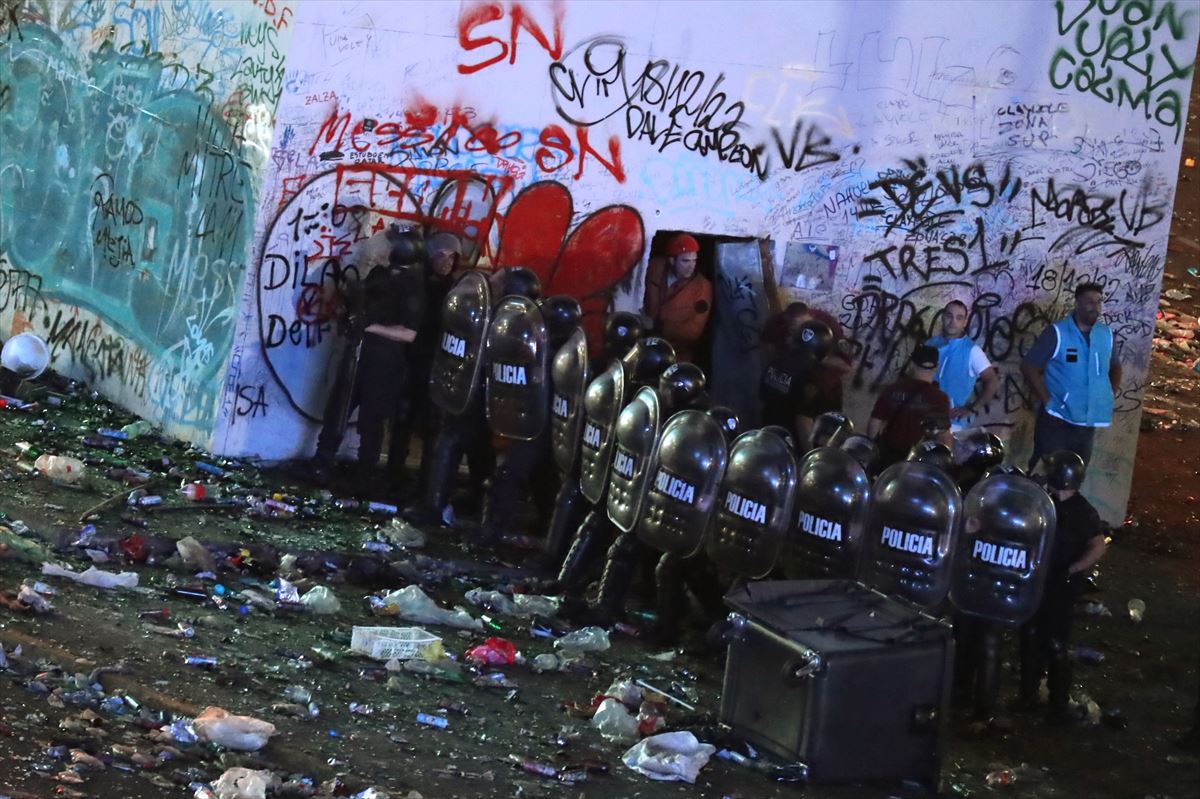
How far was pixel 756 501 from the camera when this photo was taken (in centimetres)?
940

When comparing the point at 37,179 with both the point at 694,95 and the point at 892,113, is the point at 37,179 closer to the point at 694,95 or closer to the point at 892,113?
the point at 694,95

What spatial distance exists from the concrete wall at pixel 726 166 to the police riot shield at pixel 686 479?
13.5ft

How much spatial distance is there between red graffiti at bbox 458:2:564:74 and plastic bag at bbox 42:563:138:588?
504 centimetres

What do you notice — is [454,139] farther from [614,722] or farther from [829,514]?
[614,722]

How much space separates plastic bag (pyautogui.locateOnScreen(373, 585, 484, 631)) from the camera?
10.0m

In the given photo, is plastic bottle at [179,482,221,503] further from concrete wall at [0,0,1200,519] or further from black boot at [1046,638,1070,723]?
black boot at [1046,638,1070,723]

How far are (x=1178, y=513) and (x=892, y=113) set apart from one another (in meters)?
4.53

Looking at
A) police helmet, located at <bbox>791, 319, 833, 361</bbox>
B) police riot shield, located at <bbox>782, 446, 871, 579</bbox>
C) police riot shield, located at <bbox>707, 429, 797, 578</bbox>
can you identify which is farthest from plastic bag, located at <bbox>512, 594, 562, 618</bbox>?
police helmet, located at <bbox>791, 319, 833, 361</bbox>

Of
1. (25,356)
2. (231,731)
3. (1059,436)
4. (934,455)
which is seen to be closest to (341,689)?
(231,731)

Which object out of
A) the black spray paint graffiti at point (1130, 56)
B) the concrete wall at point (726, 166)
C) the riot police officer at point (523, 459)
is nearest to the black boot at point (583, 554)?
the riot police officer at point (523, 459)

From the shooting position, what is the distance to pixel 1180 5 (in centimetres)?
1427

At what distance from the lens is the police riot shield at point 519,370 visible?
440 inches

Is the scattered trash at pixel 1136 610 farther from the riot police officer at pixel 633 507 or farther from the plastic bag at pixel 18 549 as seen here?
the plastic bag at pixel 18 549

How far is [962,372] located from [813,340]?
148 cm
